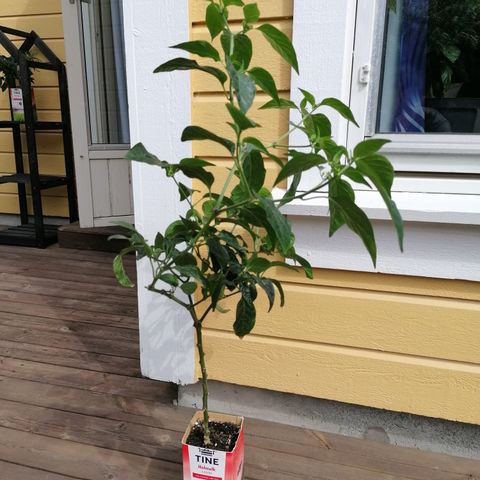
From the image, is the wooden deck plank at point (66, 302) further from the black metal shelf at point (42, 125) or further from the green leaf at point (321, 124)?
the green leaf at point (321, 124)

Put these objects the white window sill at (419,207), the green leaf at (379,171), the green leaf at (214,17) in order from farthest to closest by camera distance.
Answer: the white window sill at (419,207)
the green leaf at (214,17)
the green leaf at (379,171)

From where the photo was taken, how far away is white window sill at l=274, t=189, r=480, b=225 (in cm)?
118

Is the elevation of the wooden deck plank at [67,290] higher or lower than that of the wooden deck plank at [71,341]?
lower

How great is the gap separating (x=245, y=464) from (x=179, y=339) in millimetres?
440

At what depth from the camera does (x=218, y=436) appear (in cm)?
111

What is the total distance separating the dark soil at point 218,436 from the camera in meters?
1.07

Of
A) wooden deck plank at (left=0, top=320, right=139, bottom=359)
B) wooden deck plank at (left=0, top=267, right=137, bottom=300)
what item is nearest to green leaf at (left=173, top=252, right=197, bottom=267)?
wooden deck plank at (left=0, top=320, right=139, bottom=359)

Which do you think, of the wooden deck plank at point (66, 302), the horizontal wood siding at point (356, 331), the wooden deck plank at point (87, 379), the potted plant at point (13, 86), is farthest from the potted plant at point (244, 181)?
the potted plant at point (13, 86)

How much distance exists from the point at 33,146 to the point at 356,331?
2.75m

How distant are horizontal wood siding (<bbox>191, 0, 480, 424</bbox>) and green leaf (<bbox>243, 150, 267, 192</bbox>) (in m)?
0.59

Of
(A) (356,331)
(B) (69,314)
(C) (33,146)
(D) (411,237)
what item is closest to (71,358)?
(B) (69,314)

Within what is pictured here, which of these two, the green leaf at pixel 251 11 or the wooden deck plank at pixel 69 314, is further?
the wooden deck plank at pixel 69 314

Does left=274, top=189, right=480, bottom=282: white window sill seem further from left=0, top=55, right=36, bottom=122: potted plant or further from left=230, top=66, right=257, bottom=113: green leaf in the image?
left=0, top=55, right=36, bottom=122: potted plant

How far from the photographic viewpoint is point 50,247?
3.44 m
